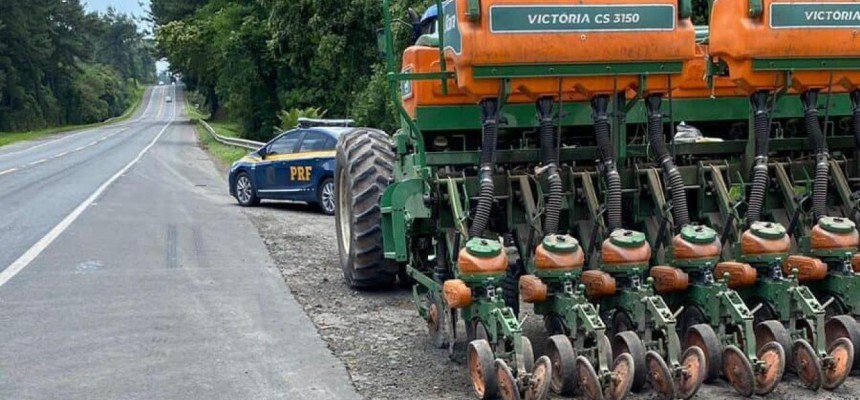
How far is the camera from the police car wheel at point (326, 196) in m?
16.8

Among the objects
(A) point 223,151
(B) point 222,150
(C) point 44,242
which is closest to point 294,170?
(C) point 44,242

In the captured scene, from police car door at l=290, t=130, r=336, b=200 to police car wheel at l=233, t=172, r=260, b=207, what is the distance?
1373 millimetres

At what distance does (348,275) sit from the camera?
9602 mm

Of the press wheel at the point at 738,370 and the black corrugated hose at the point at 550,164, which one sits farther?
the black corrugated hose at the point at 550,164

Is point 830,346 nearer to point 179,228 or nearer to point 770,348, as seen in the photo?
point 770,348

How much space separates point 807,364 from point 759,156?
1652mm

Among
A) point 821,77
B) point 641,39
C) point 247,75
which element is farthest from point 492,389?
point 247,75

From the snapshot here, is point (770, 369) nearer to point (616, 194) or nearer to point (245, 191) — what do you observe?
point (616, 194)

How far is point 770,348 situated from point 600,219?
4.84 ft

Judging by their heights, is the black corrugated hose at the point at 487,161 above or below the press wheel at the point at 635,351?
above

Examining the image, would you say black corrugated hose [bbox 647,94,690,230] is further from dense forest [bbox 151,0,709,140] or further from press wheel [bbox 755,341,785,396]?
dense forest [bbox 151,0,709,140]

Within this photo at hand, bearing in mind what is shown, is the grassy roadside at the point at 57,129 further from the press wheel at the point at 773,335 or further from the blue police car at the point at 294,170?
the press wheel at the point at 773,335

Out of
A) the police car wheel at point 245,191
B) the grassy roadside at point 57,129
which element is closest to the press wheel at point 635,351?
the police car wheel at point 245,191

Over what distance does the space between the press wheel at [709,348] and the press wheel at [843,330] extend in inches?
33.4
